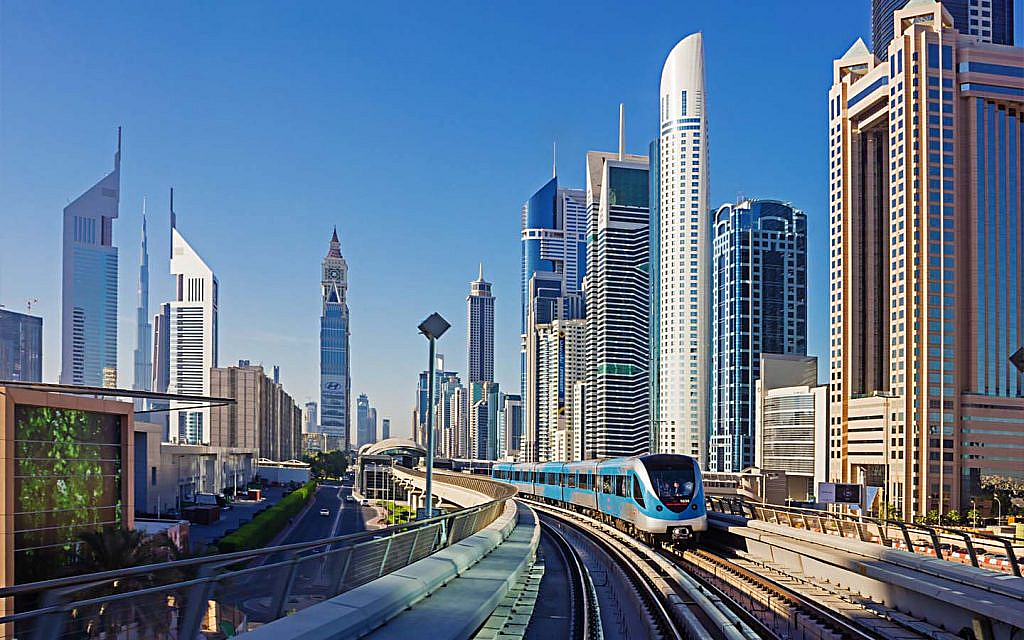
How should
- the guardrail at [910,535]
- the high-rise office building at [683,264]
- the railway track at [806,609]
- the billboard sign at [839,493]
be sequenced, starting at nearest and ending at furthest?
the railway track at [806,609]
the guardrail at [910,535]
the billboard sign at [839,493]
the high-rise office building at [683,264]

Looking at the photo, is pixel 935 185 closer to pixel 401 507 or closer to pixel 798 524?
pixel 401 507

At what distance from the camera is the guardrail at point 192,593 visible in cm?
494

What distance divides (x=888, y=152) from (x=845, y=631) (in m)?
99.7

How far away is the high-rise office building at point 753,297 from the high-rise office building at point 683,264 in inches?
152

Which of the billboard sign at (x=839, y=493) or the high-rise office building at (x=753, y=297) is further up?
the high-rise office building at (x=753, y=297)

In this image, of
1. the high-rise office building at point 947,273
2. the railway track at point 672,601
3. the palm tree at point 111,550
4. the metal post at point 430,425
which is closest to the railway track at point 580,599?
the railway track at point 672,601

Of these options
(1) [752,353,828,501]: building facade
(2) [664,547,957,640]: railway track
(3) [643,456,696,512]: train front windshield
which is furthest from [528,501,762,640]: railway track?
(1) [752,353,828,501]: building facade

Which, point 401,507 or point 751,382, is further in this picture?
point 751,382

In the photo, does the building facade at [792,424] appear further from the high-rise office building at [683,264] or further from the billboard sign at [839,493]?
the billboard sign at [839,493]

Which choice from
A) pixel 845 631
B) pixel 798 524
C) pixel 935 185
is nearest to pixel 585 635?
pixel 845 631

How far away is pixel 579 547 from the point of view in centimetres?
3309

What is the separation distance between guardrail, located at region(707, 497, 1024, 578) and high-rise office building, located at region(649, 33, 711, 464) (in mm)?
148160

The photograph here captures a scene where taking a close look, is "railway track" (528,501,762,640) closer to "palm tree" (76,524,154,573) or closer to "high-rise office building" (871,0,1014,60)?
"palm tree" (76,524,154,573)

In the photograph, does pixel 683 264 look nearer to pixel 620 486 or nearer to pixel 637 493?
pixel 620 486
